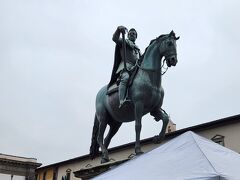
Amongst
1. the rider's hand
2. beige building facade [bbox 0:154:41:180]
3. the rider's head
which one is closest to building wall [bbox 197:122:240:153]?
the rider's head

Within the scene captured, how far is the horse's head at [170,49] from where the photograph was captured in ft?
28.4

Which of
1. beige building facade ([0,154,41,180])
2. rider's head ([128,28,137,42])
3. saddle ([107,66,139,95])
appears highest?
beige building facade ([0,154,41,180])

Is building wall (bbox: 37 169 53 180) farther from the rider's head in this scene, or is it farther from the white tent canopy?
the white tent canopy

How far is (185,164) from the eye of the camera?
15.2 feet

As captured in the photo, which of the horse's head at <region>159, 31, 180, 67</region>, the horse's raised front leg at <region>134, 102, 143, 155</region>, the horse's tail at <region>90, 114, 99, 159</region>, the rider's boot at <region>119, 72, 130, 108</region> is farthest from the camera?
the horse's tail at <region>90, 114, 99, 159</region>

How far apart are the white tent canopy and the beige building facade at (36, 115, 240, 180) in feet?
56.4

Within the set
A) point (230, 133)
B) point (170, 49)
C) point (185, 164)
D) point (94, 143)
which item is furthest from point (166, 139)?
point (185, 164)

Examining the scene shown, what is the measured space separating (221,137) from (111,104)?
26484 millimetres

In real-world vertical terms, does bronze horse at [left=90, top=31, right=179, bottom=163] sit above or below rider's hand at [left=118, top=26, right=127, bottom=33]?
below

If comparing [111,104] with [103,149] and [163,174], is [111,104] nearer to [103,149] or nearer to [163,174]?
[103,149]

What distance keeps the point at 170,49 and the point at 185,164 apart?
173 inches

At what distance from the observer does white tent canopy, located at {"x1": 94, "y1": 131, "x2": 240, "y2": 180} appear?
4.34 m

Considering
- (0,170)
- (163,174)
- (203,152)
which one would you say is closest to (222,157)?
(203,152)

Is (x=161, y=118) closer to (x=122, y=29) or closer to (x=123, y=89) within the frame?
(x=123, y=89)
